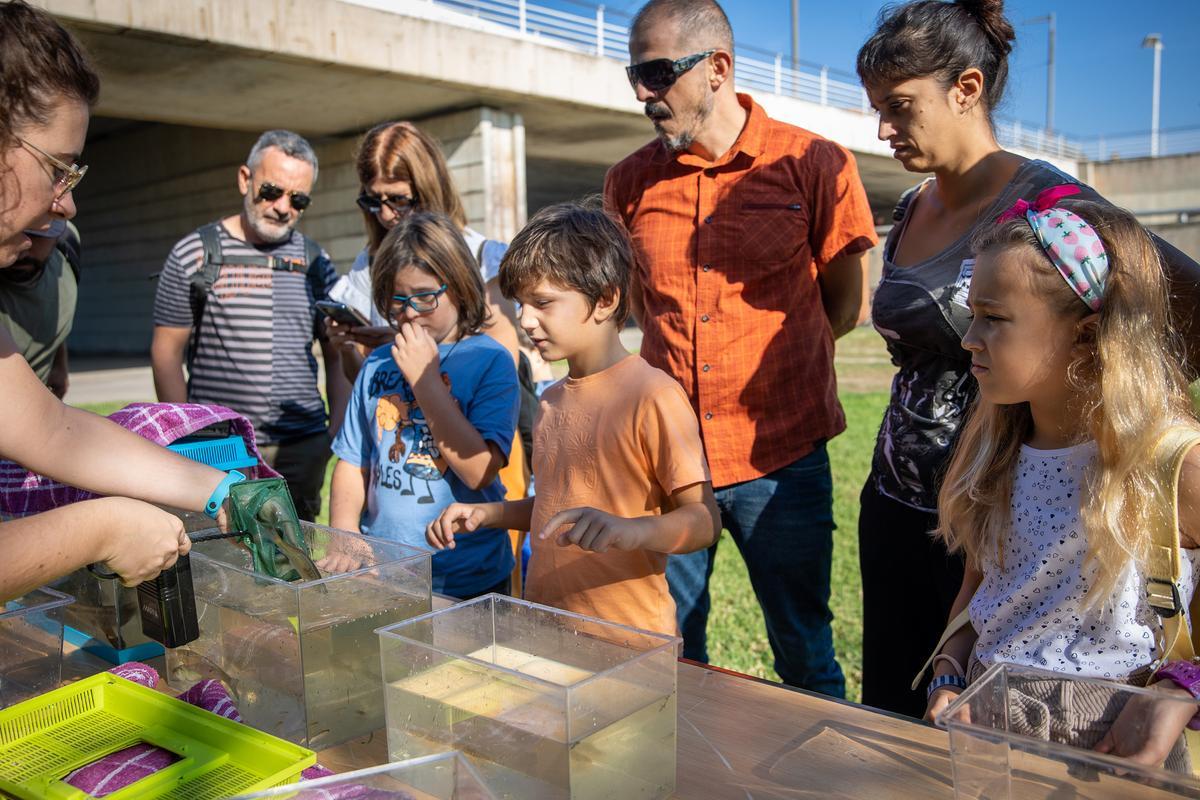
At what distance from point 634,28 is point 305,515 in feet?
5.99

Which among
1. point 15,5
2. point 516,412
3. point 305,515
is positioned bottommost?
point 305,515

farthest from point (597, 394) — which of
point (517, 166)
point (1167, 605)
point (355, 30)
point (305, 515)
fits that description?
point (517, 166)

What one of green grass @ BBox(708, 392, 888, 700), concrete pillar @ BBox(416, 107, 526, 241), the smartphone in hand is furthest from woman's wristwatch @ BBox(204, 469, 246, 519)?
concrete pillar @ BBox(416, 107, 526, 241)

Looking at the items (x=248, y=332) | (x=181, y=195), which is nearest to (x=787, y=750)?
(x=248, y=332)

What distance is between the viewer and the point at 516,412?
2250 mm

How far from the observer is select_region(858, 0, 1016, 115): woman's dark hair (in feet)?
6.09

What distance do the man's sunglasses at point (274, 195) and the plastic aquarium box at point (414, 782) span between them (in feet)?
7.95

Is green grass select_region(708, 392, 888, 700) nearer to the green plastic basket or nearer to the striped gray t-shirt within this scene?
the striped gray t-shirt

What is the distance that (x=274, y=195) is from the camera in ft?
9.78

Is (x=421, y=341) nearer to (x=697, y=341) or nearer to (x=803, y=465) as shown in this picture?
(x=697, y=341)

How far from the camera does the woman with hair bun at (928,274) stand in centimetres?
185

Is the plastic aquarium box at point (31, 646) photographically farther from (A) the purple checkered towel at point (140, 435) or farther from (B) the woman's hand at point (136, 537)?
(A) the purple checkered towel at point (140, 435)

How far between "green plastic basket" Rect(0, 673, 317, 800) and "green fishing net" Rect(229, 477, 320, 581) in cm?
22

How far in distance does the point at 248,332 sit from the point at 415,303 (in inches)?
43.5
